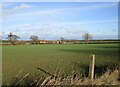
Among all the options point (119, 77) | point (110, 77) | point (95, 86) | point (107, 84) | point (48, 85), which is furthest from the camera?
point (119, 77)

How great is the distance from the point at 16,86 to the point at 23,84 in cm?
47

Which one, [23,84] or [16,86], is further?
[23,84]

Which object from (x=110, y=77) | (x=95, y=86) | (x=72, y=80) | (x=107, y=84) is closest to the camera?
(x=72, y=80)

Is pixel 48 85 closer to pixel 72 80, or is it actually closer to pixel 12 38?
pixel 72 80

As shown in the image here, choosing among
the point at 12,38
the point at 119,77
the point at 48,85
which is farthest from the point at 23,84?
the point at 12,38

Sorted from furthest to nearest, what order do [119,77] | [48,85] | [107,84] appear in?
[119,77] < [107,84] < [48,85]

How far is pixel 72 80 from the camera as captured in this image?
7434 millimetres

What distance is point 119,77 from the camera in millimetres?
10156

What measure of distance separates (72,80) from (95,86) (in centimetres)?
106

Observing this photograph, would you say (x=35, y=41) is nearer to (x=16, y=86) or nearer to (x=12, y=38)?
(x=12, y=38)

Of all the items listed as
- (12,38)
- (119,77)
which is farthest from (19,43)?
(119,77)

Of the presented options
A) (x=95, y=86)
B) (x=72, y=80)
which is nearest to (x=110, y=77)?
(x=95, y=86)

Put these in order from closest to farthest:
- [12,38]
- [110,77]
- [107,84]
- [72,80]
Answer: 1. [72,80]
2. [107,84]
3. [110,77]
4. [12,38]

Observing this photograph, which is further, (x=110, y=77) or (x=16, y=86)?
(x=110, y=77)
